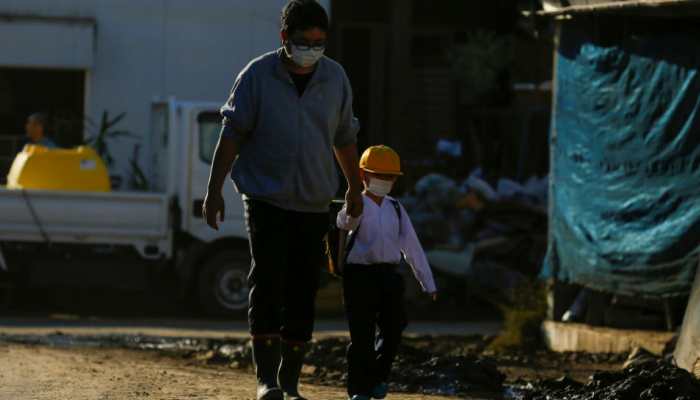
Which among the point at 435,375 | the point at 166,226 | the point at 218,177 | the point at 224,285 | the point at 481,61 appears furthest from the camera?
the point at 481,61

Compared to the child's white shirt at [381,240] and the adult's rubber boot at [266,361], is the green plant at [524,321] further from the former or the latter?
the adult's rubber boot at [266,361]

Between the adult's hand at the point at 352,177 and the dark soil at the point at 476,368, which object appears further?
the dark soil at the point at 476,368

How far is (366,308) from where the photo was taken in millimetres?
8469

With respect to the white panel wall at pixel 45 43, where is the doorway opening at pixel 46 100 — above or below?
below

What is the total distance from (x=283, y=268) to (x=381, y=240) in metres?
0.60

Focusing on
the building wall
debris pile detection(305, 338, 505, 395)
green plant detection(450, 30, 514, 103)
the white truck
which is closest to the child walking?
debris pile detection(305, 338, 505, 395)

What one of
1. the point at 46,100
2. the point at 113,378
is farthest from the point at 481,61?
the point at 113,378

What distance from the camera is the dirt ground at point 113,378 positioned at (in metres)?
9.18

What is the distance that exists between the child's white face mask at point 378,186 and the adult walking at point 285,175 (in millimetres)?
304

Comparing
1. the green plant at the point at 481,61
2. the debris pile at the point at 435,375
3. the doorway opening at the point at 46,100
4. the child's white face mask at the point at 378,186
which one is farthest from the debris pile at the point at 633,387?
the green plant at the point at 481,61

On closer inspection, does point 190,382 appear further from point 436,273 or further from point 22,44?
point 22,44

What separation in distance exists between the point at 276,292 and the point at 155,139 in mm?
10984

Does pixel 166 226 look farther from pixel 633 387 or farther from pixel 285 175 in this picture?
pixel 285 175

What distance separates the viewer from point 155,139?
18.9m
